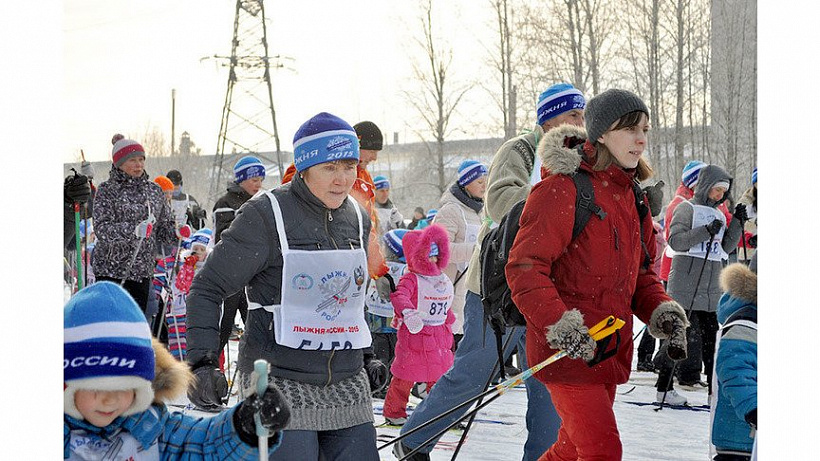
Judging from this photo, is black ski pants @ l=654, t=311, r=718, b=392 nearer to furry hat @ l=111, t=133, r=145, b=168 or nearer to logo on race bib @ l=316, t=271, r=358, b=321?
furry hat @ l=111, t=133, r=145, b=168

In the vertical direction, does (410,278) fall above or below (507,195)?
below

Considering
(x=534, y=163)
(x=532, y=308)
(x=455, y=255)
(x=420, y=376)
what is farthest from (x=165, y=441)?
(x=455, y=255)

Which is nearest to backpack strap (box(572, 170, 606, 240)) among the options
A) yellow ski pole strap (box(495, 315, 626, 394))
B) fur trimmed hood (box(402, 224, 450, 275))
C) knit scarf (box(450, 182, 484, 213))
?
yellow ski pole strap (box(495, 315, 626, 394))

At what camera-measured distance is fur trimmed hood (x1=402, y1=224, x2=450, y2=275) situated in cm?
703

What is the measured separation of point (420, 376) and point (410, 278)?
73 cm

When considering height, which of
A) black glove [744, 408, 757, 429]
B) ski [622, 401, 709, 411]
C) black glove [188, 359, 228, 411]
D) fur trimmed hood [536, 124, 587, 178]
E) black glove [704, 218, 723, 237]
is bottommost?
ski [622, 401, 709, 411]

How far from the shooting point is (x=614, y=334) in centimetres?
355

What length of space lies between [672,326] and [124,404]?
205 centimetres

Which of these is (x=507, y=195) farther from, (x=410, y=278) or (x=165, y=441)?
(x=410, y=278)

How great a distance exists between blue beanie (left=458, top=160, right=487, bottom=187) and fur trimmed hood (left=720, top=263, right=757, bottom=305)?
4.18 m

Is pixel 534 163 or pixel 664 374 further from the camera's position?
pixel 664 374
